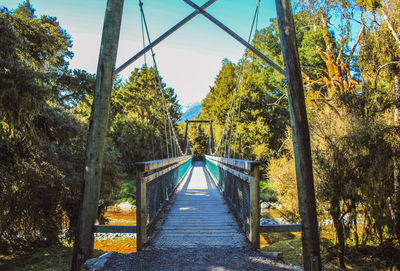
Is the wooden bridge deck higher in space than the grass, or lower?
higher

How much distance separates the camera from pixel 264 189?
58.1 ft

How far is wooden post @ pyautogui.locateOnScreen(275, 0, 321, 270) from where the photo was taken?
238 cm

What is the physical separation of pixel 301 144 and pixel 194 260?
1.53 metres

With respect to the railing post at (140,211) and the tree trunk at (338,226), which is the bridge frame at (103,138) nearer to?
the railing post at (140,211)

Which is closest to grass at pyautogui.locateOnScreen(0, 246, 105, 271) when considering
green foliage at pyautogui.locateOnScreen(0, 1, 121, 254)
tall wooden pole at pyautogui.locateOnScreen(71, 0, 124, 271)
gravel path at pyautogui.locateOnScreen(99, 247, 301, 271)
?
green foliage at pyautogui.locateOnScreen(0, 1, 121, 254)

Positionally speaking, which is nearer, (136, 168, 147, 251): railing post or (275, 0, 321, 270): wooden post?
(275, 0, 321, 270): wooden post

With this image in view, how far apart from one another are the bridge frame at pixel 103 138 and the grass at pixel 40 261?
322cm

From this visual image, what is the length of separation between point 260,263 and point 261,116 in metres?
21.0

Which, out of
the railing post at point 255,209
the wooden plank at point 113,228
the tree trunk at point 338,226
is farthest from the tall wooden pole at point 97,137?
the tree trunk at point 338,226

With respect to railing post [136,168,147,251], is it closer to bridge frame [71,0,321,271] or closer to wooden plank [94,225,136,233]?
wooden plank [94,225,136,233]

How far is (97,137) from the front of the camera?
2.53 m

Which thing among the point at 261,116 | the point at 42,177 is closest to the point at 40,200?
the point at 42,177

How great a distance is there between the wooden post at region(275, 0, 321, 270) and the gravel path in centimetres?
29

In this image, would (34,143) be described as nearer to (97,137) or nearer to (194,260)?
(97,137)
